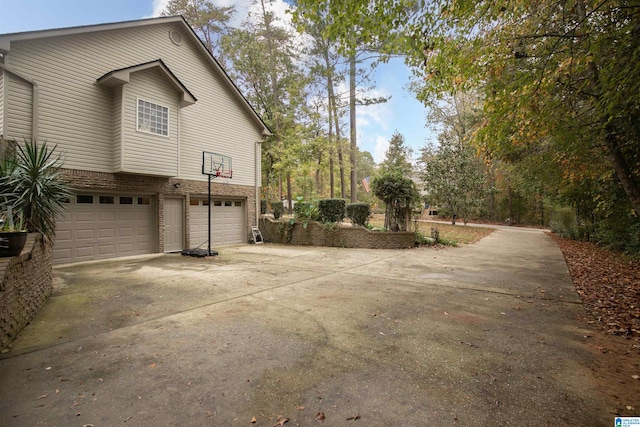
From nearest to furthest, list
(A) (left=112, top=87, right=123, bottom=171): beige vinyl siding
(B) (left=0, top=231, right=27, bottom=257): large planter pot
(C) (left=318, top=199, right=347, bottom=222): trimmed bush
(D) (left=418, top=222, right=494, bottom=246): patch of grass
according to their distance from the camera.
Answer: (B) (left=0, top=231, right=27, bottom=257): large planter pot < (A) (left=112, top=87, right=123, bottom=171): beige vinyl siding < (C) (left=318, top=199, right=347, bottom=222): trimmed bush < (D) (left=418, top=222, right=494, bottom=246): patch of grass

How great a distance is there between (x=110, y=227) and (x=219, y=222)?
387 centimetres

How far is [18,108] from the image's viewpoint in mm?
7316

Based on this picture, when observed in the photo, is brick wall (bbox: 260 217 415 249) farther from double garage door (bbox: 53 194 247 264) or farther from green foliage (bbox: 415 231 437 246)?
double garage door (bbox: 53 194 247 264)

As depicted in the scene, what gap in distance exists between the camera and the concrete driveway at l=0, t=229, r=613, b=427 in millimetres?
2184

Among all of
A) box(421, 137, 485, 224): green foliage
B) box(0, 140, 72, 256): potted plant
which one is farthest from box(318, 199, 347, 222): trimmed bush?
box(421, 137, 485, 224): green foliage

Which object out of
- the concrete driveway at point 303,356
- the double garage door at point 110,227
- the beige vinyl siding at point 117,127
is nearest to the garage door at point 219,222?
the double garage door at point 110,227

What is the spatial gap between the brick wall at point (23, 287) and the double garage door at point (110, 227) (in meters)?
2.83

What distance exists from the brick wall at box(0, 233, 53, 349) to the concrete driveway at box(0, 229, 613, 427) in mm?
179

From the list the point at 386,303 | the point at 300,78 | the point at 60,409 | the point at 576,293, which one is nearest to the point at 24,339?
the point at 60,409

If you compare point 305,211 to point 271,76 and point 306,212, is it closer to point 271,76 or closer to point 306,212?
point 306,212

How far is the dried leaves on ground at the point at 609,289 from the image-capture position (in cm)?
402

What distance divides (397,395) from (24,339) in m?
4.06

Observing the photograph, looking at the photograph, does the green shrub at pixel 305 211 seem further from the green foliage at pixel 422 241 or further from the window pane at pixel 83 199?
the window pane at pixel 83 199

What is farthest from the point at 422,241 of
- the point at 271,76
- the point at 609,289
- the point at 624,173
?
the point at 271,76
